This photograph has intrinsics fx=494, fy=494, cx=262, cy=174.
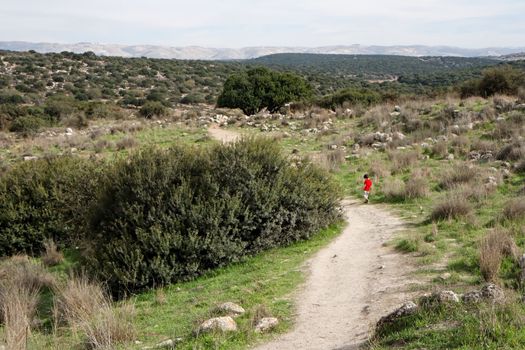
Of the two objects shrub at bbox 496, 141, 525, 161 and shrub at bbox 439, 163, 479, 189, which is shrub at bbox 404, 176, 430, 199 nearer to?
shrub at bbox 439, 163, 479, 189

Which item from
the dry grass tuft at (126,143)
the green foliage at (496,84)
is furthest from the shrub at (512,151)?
the dry grass tuft at (126,143)

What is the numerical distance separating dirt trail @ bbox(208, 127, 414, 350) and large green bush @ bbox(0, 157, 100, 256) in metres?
6.55

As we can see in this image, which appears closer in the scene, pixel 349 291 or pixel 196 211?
pixel 349 291

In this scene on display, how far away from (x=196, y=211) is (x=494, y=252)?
16.7 feet

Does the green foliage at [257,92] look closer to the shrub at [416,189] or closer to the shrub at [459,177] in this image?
the shrub at [459,177]

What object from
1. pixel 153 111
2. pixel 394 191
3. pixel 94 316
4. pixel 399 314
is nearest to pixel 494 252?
pixel 399 314

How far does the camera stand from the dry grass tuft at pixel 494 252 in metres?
6.77

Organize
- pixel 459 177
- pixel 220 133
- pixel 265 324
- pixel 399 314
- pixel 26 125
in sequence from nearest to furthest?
1. pixel 399 314
2. pixel 265 324
3. pixel 459 177
4. pixel 220 133
5. pixel 26 125

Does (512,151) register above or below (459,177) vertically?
above

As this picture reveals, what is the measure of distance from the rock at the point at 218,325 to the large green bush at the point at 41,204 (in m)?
6.93

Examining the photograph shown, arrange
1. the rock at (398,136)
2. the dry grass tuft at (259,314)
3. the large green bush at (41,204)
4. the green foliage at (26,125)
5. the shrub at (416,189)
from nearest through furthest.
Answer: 1. the dry grass tuft at (259,314)
2. the large green bush at (41,204)
3. the shrub at (416,189)
4. the rock at (398,136)
5. the green foliage at (26,125)

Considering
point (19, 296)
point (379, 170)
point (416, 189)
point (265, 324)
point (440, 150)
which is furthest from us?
point (440, 150)

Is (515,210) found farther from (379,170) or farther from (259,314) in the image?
(379,170)

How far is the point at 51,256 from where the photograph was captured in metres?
11.3
